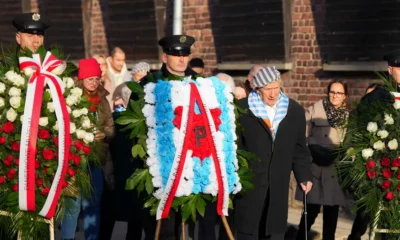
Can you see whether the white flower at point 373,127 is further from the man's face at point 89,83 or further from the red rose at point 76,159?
the man's face at point 89,83

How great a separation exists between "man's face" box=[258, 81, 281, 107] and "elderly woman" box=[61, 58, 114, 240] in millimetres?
1401

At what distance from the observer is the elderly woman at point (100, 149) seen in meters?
10.9

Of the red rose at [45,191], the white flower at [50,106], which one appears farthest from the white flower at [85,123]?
the red rose at [45,191]

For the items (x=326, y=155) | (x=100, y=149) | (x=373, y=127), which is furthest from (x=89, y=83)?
(x=373, y=127)

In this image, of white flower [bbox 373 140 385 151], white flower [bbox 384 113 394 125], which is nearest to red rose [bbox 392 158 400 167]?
white flower [bbox 373 140 385 151]

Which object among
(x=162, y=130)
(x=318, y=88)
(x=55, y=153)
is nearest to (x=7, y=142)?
(x=55, y=153)

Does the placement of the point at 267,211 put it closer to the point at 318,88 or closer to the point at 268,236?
the point at 268,236

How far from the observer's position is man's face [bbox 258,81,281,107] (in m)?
10.1

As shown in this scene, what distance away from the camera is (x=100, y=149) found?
1057 centimetres

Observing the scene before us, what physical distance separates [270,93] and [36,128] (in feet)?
6.59

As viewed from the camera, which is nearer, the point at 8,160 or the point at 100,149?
the point at 8,160

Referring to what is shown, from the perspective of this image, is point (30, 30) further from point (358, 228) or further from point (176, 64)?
point (358, 228)

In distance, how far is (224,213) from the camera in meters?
9.65

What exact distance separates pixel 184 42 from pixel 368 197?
6.24 ft
